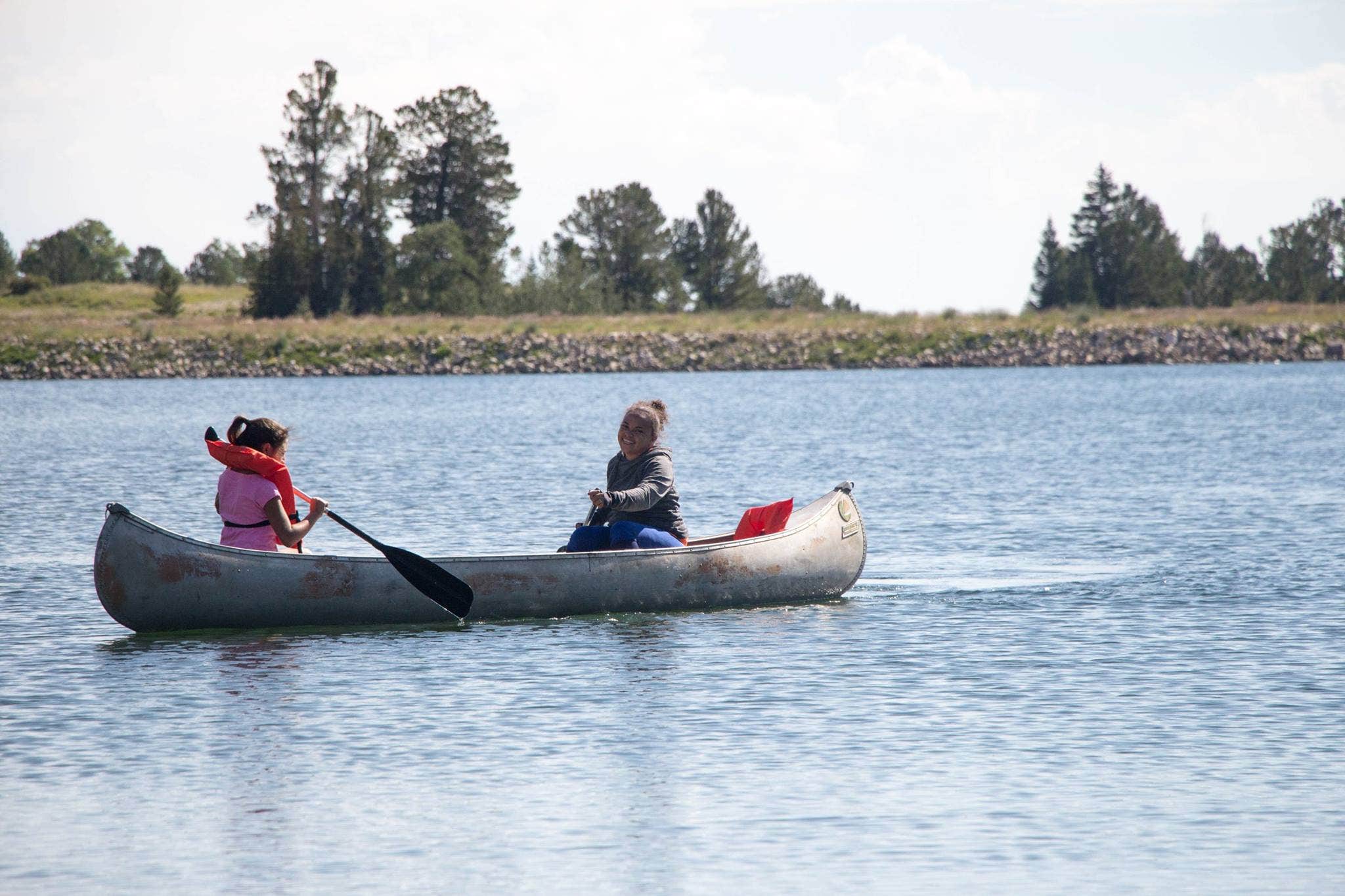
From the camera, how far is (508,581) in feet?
44.0

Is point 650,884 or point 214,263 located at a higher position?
point 214,263

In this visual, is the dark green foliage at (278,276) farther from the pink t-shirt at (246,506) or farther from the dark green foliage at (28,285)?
the pink t-shirt at (246,506)

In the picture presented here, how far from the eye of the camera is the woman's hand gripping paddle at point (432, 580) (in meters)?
13.0

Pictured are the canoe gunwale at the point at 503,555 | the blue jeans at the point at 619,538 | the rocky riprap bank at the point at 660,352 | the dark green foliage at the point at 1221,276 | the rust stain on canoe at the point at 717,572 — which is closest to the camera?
the canoe gunwale at the point at 503,555

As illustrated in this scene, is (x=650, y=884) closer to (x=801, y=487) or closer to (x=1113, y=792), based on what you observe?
(x=1113, y=792)

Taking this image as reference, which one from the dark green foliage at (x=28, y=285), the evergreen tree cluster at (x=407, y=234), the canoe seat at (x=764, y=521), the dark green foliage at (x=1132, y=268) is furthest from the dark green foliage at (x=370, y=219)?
the canoe seat at (x=764, y=521)

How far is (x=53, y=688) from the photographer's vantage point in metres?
11.2

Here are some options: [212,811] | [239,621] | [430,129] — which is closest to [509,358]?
[430,129]

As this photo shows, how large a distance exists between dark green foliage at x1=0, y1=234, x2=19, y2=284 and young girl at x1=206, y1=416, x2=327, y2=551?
309ft

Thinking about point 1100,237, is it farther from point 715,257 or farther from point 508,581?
point 508,581

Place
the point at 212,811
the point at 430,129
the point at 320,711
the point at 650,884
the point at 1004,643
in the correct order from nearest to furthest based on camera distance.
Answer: the point at 650,884 < the point at 212,811 < the point at 320,711 < the point at 1004,643 < the point at 430,129

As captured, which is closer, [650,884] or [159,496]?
[650,884]

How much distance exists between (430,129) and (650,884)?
7993 cm

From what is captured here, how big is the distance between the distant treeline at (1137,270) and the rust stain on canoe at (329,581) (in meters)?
90.9
